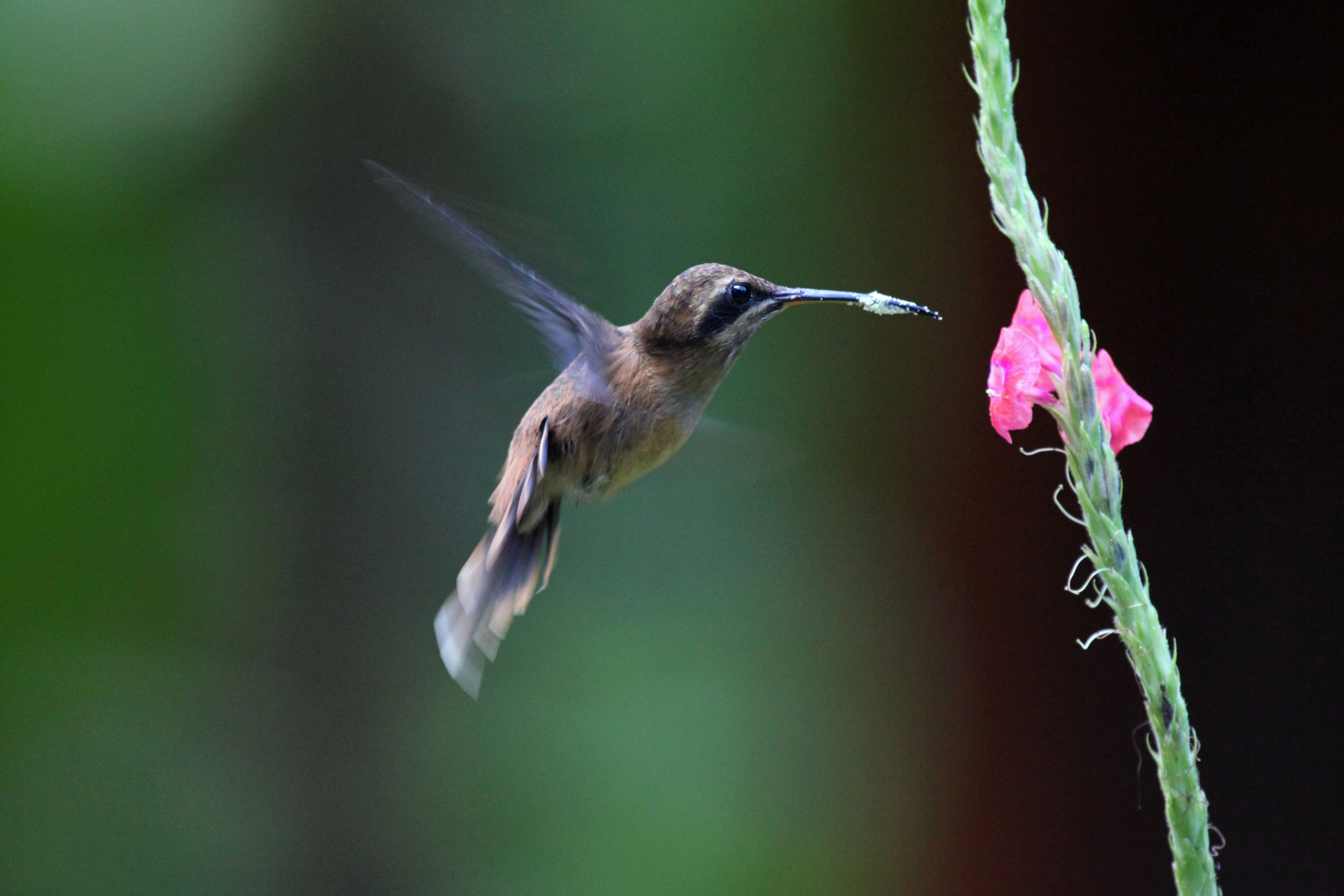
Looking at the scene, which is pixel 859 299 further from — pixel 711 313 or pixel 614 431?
pixel 614 431

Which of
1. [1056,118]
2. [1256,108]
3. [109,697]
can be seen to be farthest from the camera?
[109,697]

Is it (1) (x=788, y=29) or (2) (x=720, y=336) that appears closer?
(2) (x=720, y=336)

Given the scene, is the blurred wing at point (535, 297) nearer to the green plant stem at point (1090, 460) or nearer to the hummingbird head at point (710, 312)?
the hummingbird head at point (710, 312)

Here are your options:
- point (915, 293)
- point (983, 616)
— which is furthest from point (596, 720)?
point (915, 293)

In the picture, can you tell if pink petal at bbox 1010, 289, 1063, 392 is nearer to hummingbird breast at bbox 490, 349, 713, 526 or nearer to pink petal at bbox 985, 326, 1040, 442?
pink petal at bbox 985, 326, 1040, 442

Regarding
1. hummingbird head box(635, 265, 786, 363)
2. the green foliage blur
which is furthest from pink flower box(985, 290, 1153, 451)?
the green foliage blur

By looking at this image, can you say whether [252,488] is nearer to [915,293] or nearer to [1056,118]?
[915,293]
